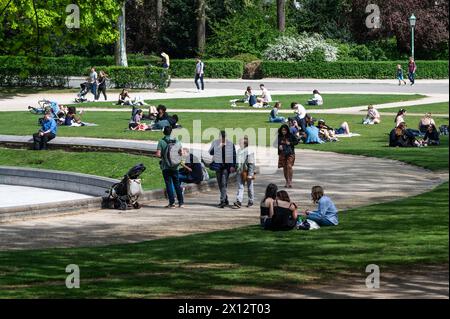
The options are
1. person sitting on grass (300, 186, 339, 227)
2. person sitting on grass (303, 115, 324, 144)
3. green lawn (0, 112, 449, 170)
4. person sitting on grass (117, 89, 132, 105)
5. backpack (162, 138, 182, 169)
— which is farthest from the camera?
person sitting on grass (117, 89, 132, 105)

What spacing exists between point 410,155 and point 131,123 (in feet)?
35.8

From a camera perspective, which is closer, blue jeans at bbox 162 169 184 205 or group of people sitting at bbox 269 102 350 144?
blue jeans at bbox 162 169 184 205

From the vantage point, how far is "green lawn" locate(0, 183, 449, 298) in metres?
14.5

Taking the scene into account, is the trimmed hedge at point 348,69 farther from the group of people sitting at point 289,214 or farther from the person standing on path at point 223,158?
the group of people sitting at point 289,214

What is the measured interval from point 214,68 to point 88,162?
40.6 m

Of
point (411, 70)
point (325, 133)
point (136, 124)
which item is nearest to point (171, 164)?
point (325, 133)

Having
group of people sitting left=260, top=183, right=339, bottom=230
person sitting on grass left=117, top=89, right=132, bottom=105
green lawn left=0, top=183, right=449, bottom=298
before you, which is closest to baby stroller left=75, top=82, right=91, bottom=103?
person sitting on grass left=117, top=89, right=132, bottom=105

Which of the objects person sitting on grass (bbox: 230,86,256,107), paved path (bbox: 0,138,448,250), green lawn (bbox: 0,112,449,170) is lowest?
paved path (bbox: 0,138,448,250)

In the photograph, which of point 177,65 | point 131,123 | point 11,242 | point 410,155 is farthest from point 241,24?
point 11,242

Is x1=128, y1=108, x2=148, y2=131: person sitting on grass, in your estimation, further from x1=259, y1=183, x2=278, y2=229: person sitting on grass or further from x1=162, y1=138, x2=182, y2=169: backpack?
x1=259, y1=183, x2=278, y2=229: person sitting on grass

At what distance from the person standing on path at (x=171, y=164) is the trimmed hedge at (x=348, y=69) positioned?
4554cm

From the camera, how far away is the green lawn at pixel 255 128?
1239 inches

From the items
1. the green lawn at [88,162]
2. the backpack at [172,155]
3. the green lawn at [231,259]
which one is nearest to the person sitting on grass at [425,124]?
the green lawn at [88,162]

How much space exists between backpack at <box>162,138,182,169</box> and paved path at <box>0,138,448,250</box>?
3.09ft
